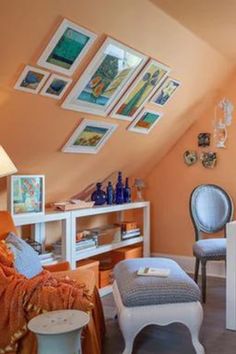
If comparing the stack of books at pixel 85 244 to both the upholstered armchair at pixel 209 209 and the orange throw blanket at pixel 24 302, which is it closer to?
the upholstered armchair at pixel 209 209

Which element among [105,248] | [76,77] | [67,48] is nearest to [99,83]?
[76,77]

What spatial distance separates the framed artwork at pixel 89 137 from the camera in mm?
3389

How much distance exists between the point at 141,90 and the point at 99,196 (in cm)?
119

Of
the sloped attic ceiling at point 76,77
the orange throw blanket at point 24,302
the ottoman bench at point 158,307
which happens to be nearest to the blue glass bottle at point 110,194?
the sloped attic ceiling at point 76,77

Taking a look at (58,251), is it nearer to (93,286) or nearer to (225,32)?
(93,286)

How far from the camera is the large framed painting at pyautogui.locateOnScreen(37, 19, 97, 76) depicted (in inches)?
97.0

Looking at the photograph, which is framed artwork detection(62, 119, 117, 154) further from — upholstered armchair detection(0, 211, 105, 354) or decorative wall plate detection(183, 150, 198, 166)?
decorative wall plate detection(183, 150, 198, 166)

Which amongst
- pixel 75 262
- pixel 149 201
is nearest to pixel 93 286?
pixel 75 262

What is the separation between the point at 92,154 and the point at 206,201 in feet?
4.57

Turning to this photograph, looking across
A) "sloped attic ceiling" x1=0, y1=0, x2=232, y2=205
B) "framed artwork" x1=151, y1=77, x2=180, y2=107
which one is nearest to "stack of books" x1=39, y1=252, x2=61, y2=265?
"sloped attic ceiling" x1=0, y1=0, x2=232, y2=205

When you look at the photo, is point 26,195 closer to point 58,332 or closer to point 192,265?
point 58,332

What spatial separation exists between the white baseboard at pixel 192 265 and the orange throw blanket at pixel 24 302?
2.83 meters

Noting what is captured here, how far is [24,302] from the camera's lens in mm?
2053

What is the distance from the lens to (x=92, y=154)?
3.81 m
